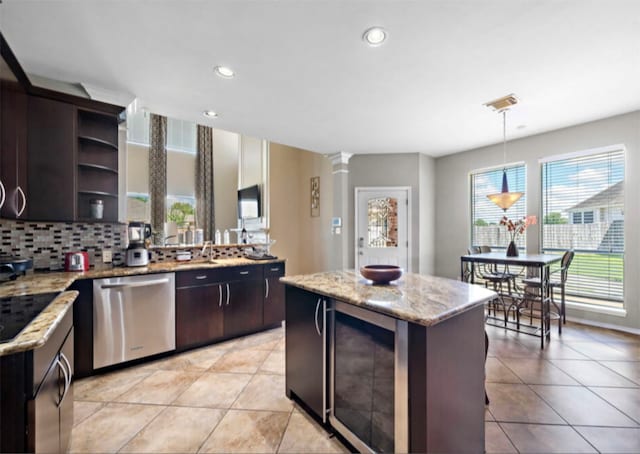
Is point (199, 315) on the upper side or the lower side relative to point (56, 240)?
lower

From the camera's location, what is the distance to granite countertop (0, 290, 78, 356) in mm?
893

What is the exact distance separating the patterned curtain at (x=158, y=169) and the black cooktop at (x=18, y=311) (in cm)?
540

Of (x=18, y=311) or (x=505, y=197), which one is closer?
(x=18, y=311)

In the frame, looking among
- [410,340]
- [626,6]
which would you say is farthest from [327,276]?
[626,6]

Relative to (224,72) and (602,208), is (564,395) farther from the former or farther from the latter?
(224,72)

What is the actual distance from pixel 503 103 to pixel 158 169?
22.7 ft

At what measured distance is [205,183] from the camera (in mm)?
6988

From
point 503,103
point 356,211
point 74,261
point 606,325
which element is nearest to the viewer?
point 74,261

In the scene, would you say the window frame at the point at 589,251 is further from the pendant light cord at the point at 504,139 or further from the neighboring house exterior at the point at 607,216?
the pendant light cord at the point at 504,139

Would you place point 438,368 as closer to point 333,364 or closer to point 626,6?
point 333,364

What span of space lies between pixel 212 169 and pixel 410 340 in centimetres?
710

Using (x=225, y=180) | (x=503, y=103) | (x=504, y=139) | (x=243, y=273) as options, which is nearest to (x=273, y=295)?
(x=243, y=273)

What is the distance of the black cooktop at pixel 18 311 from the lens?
3.30 ft

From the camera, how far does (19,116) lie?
202 centimetres
